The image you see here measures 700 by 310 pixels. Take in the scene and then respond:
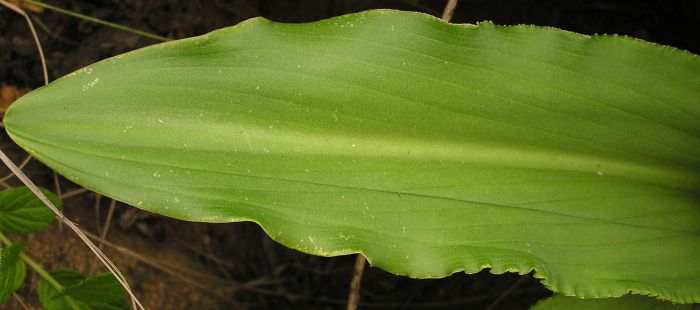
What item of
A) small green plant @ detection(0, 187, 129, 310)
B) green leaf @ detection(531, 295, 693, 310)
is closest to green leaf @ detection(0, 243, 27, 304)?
small green plant @ detection(0, 187, 129, 310)

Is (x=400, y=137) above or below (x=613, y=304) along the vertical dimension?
above

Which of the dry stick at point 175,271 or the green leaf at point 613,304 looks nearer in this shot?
the green leaf at point 613,304

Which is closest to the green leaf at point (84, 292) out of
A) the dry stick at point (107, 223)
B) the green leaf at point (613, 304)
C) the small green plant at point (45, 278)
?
the small green plant at point (45, 278)

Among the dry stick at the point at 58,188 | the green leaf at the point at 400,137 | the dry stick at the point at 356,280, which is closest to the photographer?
the green leaf at the point at 400,137

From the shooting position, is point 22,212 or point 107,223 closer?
point 22,212

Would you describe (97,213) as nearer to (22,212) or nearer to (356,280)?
(22,212)

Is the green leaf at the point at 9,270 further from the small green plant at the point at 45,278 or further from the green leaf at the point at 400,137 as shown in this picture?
the green leaf at the point at 400,137

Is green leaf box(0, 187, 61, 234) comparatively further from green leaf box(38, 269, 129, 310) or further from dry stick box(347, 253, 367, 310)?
dry stick box(347, 253, 367, 310)

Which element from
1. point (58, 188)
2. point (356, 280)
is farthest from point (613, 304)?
point (58, 188)
